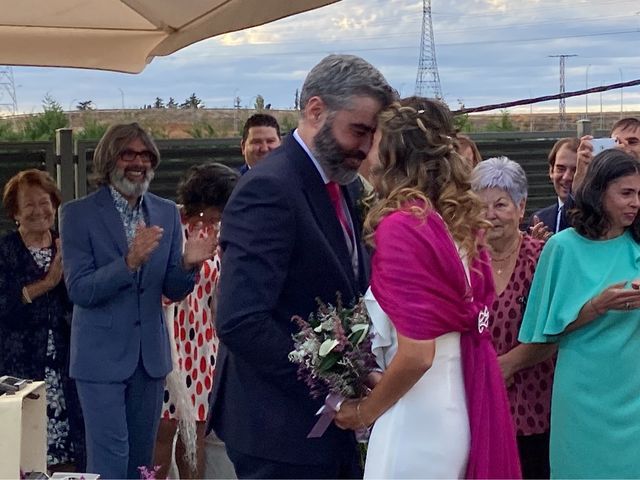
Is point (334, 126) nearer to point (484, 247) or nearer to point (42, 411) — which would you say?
point (484, 247)

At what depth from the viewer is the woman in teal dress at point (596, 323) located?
3.79 metres

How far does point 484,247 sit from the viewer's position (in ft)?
9.14

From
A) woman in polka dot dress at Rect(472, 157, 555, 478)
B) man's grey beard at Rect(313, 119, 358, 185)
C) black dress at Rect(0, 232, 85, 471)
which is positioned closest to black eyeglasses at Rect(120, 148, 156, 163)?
black dress at Rect(0, 232, 85, 471)

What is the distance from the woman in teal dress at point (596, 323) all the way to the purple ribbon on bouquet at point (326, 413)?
4.59 feet

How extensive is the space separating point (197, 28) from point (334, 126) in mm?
1149

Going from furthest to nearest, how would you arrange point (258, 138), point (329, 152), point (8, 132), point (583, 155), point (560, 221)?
point (8, 132) < point (258, 138) < point (560, 221) < point (583, 155) < point (329, 152)

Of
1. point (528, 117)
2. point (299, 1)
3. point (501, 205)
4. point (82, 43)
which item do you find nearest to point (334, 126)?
point (299, 1)

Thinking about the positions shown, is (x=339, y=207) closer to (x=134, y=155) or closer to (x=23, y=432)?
(x=23, y=432)

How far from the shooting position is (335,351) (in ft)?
8.61

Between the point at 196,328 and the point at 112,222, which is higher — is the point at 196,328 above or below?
below

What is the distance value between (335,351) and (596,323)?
1.60 meters

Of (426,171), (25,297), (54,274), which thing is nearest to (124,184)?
(54,274)

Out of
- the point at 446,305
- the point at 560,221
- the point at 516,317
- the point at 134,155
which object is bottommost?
the point at 516,317

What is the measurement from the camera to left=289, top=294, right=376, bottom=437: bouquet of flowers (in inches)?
103
